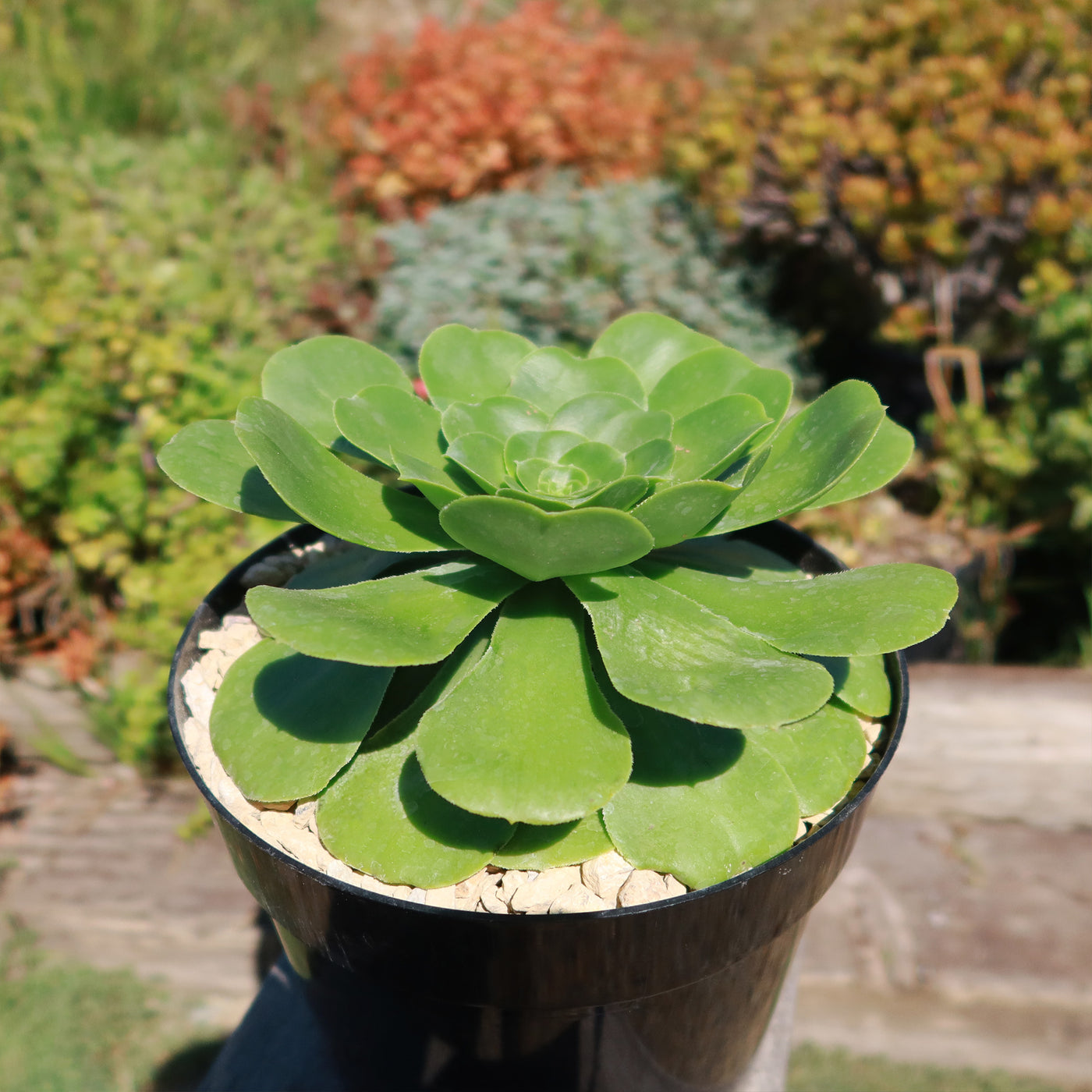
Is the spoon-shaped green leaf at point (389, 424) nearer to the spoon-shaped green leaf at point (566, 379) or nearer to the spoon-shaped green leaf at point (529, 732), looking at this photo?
the spoon-shaped green leaf at point (566, 379)

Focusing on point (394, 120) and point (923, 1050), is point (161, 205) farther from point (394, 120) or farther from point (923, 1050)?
point (923, 1050)

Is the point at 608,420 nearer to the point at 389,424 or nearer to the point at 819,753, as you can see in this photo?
the point at 389,424

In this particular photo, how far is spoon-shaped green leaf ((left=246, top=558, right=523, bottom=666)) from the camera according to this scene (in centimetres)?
70

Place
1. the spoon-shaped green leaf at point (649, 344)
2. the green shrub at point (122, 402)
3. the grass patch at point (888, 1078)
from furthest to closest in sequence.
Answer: the green shrub at point (122, 402), the grass patch at point (888, 1078), the spoon-shaped green leaf at point (649, 344)

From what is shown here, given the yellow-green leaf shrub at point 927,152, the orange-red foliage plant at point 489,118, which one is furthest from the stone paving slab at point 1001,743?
the orange-red foliage plant at point 489,118

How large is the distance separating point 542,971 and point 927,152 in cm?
244

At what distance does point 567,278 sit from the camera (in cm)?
290

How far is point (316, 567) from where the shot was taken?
1128 millimetres

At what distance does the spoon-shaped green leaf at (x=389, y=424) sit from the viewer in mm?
949

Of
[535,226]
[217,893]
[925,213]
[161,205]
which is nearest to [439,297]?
[535,226]

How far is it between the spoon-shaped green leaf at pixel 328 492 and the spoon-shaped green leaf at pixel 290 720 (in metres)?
0.14

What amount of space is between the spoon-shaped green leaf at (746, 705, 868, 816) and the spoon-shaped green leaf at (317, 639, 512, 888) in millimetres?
275

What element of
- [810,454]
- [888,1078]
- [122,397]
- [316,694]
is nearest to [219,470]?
[316,694]

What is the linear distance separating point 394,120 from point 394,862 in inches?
147
